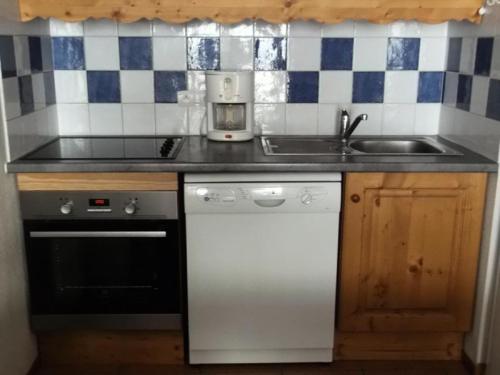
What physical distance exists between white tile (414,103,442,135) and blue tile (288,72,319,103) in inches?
19.3

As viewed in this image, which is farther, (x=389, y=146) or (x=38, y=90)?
(x=389, y=146)

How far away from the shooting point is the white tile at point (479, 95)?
222cm

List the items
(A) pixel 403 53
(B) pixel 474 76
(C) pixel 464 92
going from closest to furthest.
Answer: (B) pixel 474 76
(C) pixel 464 92
(A) pixel 403 53

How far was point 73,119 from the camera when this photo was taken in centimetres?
264

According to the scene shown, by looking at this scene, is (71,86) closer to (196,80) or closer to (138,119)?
(138,119)

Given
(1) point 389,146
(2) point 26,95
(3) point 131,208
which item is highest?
(2) point 26,95

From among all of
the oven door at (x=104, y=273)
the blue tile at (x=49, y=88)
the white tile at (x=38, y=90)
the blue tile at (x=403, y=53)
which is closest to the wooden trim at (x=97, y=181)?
the oven door at (x=104, y=273)

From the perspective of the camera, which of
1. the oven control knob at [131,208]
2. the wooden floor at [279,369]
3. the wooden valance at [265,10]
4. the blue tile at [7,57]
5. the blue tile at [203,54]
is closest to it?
the blue tile at [7,57]

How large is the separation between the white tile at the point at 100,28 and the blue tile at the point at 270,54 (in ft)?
2.09

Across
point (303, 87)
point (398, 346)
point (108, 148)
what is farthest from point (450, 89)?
point (108, 148)

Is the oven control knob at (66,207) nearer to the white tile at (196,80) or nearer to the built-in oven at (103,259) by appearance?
the built-in oven at (103,259)

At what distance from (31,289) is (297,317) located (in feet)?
3.43

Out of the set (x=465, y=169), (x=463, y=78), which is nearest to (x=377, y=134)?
(x=463, y=78)

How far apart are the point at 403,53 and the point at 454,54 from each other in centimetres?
22
